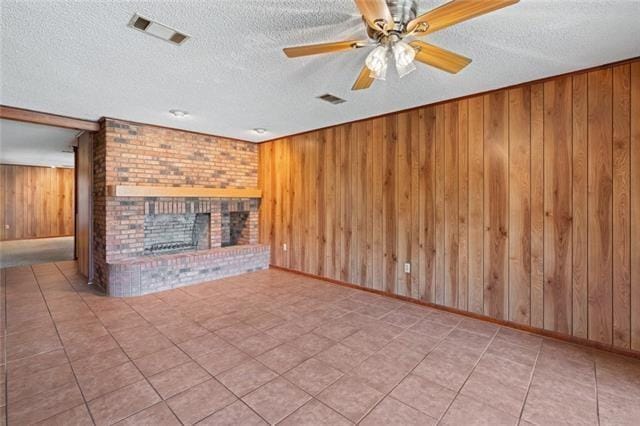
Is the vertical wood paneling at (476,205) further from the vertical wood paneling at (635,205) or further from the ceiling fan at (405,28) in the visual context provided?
the ceiling fan at (405,28)

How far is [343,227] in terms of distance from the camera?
4559 mm

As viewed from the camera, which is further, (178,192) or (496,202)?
(178,192)

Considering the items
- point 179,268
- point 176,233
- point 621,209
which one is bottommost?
point 179,268

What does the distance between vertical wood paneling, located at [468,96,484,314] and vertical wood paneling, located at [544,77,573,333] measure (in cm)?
55

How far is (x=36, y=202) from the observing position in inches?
378

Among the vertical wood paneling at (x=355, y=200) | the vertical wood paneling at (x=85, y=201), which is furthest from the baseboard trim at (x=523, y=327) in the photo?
the vertical wood paneling at (x=85, y=201)

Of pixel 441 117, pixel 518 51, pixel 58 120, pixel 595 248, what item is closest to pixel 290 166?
pixel 441 117

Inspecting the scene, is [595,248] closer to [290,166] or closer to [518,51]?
[518,51]

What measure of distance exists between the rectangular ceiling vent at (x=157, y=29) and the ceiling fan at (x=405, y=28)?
0.84 m

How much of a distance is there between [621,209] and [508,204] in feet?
2.68

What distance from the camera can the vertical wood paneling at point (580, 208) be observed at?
106 inches

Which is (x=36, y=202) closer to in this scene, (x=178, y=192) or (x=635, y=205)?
(x=178, y=192)

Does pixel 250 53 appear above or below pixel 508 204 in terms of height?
above

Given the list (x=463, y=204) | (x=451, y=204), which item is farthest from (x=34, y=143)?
(x=463, y=204)
